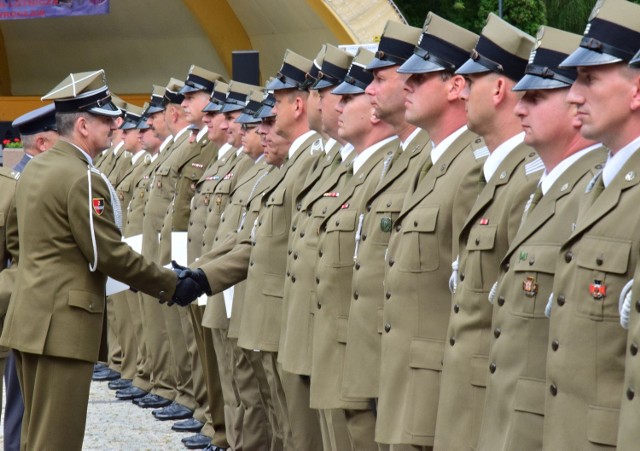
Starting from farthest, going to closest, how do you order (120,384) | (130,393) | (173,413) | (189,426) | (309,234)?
1. (120,384)
2. (130,393)
3. (173,413)
4. (189,426)
5. (309,234)

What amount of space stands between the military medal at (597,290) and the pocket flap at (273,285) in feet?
11.8

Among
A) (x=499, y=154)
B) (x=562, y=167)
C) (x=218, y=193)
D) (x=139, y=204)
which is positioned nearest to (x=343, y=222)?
(x=499, y=154)


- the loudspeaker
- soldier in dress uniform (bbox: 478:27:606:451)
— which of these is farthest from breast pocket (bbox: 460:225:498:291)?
the loudspeaker

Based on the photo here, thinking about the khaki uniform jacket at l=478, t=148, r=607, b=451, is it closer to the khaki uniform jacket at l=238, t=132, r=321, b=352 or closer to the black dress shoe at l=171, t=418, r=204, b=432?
the khaki uniform jacket at l=238, t=132, r=321, b=352

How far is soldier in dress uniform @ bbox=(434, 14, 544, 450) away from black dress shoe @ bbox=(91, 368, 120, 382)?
7.90 metres

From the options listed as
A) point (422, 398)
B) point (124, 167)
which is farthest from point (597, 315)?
point (124, 167)

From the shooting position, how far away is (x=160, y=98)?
1163 centimetres

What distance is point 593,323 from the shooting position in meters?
3.58

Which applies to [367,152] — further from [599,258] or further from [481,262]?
[599,258]

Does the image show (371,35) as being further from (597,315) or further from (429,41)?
(597,315)

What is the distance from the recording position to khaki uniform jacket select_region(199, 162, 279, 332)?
7.40 meters

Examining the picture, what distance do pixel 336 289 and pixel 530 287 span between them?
196 centimetres

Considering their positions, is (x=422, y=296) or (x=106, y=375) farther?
(x=106, y=375)

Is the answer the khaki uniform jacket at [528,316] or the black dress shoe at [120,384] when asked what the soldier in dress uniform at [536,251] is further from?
the black dress shoe at [120,384]
